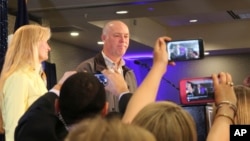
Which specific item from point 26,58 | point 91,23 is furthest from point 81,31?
point 26,58

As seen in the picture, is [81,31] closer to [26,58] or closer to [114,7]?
[114,7]

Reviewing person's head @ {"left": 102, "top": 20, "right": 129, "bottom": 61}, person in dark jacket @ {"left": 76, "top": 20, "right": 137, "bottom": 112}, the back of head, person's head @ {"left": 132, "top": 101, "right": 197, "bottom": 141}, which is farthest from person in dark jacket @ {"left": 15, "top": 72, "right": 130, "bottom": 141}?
person's head @ {"left": 102, "top": 20, "right": 129, "bottom": 61}

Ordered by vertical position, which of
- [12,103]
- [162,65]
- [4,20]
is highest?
[4,20]

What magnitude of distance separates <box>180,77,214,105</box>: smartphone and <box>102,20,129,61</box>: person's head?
1.20 metres

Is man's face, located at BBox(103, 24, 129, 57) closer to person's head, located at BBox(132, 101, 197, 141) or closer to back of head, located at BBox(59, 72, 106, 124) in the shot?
back of head, located at BBox(59, 72, 106, 124)

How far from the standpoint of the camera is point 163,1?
219 inches

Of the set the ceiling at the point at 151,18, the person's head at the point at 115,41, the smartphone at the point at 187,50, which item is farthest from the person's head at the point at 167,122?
the ceiling at the point at 151,18

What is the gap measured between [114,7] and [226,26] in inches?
142

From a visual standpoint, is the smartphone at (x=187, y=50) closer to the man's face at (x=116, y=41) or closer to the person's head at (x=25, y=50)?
the person's head at (x=25, y=50)

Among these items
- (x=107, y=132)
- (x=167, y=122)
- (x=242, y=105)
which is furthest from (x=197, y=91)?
(x=107, y=132)

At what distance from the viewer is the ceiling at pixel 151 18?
573 centimetres

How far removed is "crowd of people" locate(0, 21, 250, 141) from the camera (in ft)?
3.00

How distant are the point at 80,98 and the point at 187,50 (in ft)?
1.24

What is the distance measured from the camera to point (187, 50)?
1517 mm
